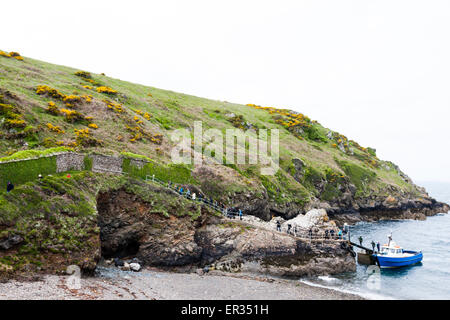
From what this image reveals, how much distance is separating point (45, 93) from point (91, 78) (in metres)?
30.0

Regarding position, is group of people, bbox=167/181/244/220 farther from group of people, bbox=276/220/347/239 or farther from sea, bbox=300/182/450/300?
sea, bbox=300/182/450/300

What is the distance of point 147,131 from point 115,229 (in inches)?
1174

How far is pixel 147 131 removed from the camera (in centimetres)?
6131

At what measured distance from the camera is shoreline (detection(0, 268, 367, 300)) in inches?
851

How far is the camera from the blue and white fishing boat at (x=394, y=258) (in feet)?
142

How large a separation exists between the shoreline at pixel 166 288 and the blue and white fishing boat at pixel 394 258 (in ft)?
51.5

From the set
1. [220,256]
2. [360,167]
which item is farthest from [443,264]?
[360,167]

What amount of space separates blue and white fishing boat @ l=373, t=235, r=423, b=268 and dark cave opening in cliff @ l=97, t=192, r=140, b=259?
33641 millimetres

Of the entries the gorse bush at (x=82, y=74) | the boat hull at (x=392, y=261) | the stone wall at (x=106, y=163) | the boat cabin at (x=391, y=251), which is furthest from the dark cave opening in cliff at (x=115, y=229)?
the gorse bush at (x=82, y=74)

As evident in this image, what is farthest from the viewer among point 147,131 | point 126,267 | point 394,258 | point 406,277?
point 147,131

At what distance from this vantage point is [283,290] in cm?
3002

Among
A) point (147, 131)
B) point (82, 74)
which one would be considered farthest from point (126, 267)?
point (82, 74)

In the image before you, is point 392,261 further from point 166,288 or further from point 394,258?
point 166,288
